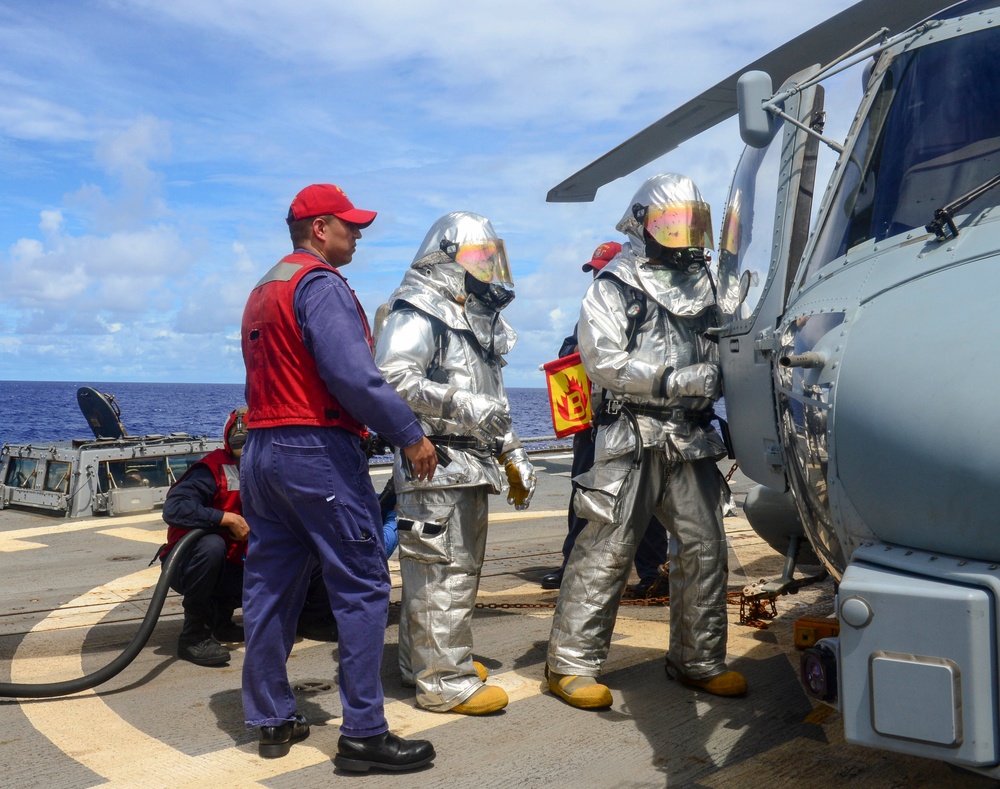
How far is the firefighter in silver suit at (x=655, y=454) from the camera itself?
12.8ft

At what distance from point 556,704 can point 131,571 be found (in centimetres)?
390

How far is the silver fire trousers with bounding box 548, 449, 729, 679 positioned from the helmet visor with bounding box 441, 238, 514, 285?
3.11 ft

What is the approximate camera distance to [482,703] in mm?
3762

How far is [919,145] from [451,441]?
204cm

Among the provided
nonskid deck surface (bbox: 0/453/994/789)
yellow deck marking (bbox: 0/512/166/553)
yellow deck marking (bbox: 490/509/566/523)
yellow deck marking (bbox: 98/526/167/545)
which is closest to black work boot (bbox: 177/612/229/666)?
nonskid deck surface (bbox: 0/453/994/789)

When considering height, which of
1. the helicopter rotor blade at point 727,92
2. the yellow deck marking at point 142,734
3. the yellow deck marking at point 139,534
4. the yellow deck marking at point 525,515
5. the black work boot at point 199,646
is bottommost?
the yellow deck marking at point 525,515

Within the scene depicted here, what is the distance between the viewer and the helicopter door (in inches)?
130

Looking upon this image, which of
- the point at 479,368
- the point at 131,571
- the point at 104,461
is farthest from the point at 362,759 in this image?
the point at 104,461

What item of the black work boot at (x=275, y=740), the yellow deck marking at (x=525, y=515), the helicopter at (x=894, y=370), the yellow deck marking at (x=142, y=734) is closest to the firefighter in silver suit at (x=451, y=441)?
the yellow deck marking at (x=142, y=734)

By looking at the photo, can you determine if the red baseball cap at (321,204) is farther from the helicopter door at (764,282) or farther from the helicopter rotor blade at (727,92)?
the helicopter rotor blade at (727,92)

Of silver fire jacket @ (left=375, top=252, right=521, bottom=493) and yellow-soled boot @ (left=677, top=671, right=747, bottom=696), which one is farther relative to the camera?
yellow-soled boot @ (left=677, top=671, right=747, bottom=696)

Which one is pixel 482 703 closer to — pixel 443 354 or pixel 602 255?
pixel 443 354

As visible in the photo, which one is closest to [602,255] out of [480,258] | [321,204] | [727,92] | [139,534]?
[727,92]

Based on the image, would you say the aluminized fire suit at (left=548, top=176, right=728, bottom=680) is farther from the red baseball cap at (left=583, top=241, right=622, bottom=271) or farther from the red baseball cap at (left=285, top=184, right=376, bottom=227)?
the red baseball cap at (left=583, top=241, right=622, bottom=271)
